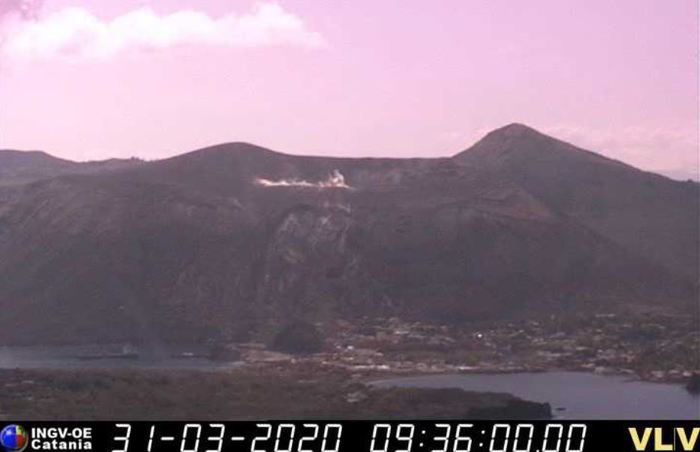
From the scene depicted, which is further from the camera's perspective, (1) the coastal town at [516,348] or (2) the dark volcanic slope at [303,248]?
(2) the dark volcanic slope at [303,248]

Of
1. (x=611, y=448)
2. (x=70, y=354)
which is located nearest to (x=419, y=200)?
(x=70, y=354)

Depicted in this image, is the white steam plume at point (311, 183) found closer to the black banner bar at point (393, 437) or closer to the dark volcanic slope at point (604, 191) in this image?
the dark volcanic slope at point (604, 191)

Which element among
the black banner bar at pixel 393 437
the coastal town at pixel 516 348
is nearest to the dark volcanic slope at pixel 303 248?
the coastal town at pixel 516 348

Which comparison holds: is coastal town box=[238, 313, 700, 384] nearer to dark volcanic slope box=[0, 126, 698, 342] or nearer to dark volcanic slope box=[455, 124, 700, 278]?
dark volcanic slope box=[0, 126, 698, 342]

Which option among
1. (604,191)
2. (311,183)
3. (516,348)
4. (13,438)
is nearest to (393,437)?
(13,438)

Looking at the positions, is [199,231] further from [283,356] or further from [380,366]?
[380,366]

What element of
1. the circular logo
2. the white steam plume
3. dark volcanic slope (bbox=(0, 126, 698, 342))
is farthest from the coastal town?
the circular logo
